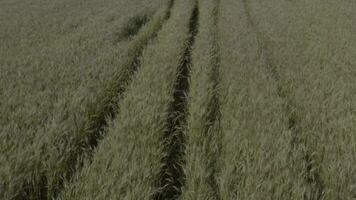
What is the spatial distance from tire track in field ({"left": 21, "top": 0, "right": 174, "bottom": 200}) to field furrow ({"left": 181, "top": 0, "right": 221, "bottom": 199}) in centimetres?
80

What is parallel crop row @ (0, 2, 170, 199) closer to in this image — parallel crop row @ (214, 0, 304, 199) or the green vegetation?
the green vegetation

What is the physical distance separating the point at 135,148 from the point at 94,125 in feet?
3.12

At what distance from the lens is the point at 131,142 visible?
2.97 metres

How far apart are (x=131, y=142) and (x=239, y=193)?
1.00 meters

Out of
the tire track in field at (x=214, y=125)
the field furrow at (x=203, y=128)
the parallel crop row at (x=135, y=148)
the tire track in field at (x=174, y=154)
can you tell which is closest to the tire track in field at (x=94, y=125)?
the parallel crop row at (x=135, y=148)

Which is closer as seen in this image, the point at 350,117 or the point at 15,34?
the point at 350,117

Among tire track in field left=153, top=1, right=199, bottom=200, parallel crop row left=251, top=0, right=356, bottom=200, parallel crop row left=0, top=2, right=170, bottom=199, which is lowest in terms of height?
parallel crop row left=251, top=0, right=356, bottom=200

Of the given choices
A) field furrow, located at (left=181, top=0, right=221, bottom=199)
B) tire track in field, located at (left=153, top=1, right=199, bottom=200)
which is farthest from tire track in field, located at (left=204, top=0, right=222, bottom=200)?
tire track in field, located at (left=153, top=1, right=199, bottom=200)

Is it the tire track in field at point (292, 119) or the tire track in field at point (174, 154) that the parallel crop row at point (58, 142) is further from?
the tire track in field at point (292, 119)

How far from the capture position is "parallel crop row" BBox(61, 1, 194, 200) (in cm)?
237

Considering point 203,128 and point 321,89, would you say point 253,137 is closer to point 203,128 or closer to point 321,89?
point 203,128

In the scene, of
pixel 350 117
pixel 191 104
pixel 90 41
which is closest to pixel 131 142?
pixel 191 104

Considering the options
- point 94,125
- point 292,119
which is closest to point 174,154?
point 94,125

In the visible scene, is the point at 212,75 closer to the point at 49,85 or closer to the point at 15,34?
the point at 49,85
